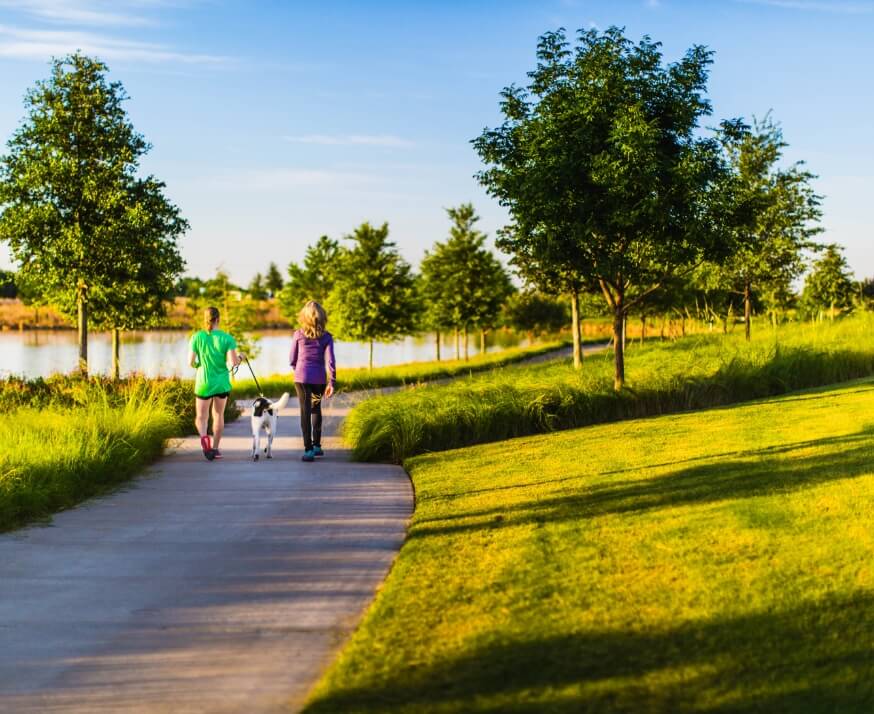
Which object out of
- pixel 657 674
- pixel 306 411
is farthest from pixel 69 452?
pixel 657 674

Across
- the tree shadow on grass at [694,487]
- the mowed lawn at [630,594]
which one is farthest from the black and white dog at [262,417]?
the tree shadow on grass at [694,487]

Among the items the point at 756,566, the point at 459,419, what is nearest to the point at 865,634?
the point at 756,566

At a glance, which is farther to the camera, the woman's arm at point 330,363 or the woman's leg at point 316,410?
the woman's leg at point 316,410

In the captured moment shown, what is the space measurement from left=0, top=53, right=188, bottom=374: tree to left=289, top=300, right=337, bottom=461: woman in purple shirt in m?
12.9

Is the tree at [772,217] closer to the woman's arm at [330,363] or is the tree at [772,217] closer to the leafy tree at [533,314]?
the woman's arm at [330,363]

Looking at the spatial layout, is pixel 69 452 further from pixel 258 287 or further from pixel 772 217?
pixel 258 287

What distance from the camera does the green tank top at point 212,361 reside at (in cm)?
1066

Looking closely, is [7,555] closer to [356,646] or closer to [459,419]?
[356,646]

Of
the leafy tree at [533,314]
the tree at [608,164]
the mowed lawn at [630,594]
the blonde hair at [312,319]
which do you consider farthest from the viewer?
the leafy tree at [533,314]

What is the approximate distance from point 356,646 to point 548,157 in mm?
11102

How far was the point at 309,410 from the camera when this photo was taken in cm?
1085

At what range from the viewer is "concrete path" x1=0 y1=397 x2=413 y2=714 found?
13.5 feet

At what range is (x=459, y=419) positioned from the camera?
12.1 meters

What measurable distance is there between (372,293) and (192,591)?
3904 centimetres
